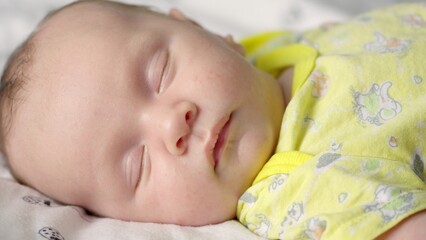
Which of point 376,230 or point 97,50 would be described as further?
point 97,50

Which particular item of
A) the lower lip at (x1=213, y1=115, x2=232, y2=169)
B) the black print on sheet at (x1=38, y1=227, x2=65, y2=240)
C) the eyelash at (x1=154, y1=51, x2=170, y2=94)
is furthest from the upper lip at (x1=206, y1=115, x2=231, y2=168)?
the black print on sheet at (x1=38, y1=227, x2=65, y2=240)

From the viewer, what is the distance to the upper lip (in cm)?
112

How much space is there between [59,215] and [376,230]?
22.3 inches

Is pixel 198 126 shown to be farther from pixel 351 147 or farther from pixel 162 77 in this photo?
pixel 351 147

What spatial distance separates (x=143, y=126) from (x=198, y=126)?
0.10 m

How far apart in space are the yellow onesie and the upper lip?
96 mm

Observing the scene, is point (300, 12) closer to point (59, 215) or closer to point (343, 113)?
point (343, 113)

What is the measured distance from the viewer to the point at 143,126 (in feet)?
3.75

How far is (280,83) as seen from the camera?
1.40 m

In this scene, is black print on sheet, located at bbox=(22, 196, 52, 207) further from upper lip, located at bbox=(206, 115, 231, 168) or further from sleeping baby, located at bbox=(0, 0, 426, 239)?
upper lip, located at bbox=(206, 115, 231, 168)

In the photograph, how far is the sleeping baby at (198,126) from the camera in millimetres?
1088

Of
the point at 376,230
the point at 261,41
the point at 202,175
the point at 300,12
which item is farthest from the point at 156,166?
the point at 300,12

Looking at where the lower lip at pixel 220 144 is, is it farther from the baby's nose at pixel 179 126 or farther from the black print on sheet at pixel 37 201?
the black print on sheet at pixel 37 201

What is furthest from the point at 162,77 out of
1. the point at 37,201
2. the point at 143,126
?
the point at 37,201
